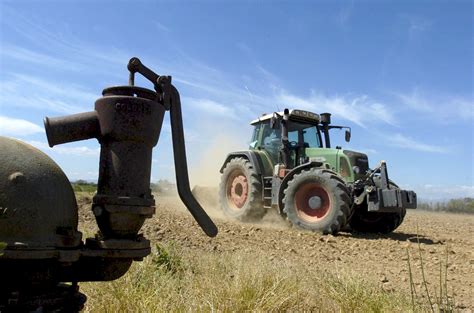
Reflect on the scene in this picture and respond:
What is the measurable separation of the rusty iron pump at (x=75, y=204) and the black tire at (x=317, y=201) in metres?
6.48

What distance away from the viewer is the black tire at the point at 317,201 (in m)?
8.20

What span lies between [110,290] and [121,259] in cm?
113

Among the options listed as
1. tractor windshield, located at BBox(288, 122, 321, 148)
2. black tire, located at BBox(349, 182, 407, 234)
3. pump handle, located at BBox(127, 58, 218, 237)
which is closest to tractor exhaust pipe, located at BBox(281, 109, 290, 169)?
tractor windshield, located at BBox(288, 122, 321, 148)

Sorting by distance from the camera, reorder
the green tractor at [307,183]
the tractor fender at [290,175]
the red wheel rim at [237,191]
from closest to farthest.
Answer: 1. the green tractor at [307,183]
2. the tractor fender at [290,175]
3. the red wheel rim at [237,191]

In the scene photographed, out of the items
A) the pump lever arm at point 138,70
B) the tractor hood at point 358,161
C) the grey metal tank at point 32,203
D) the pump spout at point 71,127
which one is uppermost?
the tractor hood at point 358,161

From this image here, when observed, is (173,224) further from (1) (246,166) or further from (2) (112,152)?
(2) (112,152)

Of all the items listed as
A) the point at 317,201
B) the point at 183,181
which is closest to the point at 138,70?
the point at 183,181

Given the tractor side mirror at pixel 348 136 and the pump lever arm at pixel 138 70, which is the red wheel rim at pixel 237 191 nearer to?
the tractor side mirror at pixel 348 136

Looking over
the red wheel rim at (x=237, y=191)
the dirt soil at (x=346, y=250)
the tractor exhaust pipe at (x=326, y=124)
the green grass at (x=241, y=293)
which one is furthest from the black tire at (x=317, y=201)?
the green grass at (x=241, y=293)

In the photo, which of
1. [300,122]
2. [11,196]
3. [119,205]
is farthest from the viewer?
[300,122]

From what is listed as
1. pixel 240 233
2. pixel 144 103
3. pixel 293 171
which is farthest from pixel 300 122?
pixel 144 103

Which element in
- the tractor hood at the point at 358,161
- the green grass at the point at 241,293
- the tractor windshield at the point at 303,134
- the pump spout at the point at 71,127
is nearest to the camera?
the pump spout at the point at 71,127

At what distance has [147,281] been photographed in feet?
10.7

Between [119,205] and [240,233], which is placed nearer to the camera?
[119,205]
